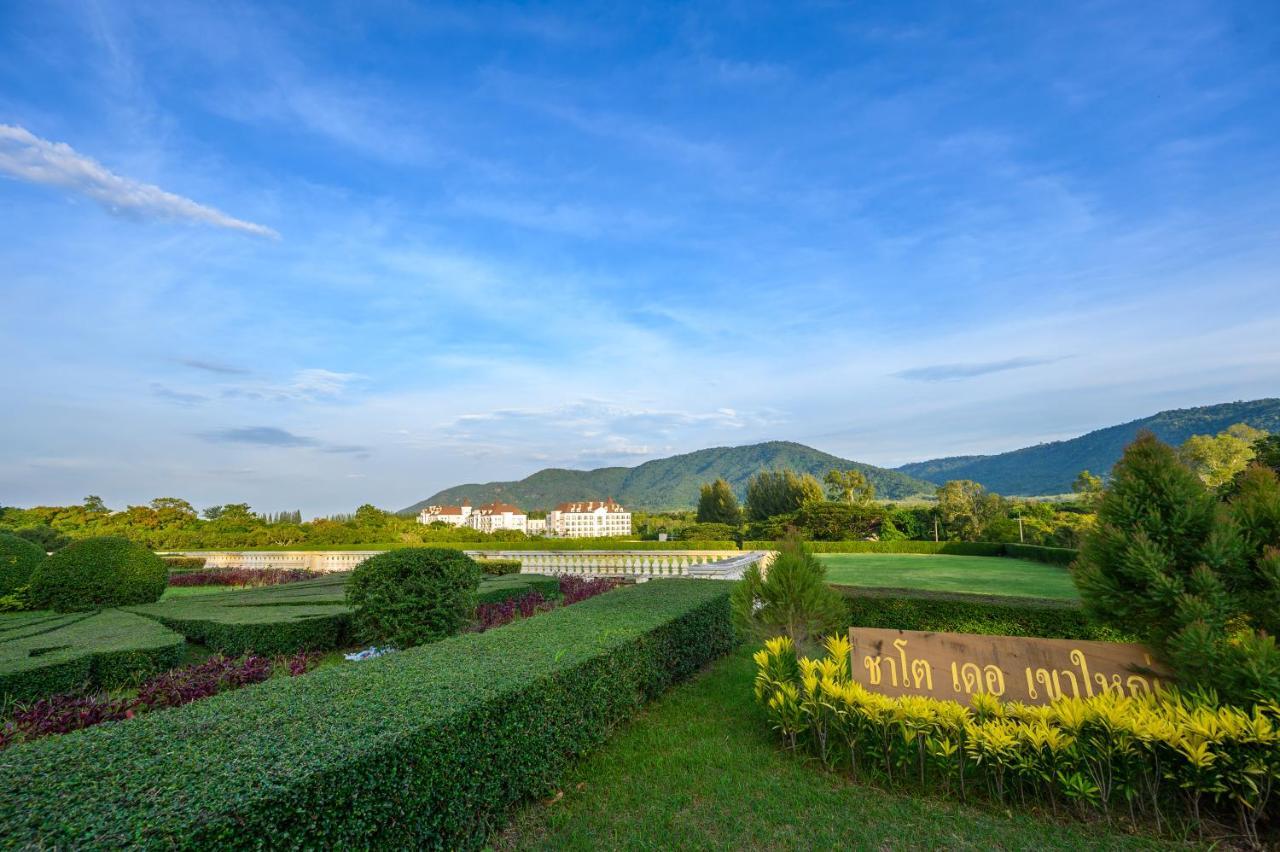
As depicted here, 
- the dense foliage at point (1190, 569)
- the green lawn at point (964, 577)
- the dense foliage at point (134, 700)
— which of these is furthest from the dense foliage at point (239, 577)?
the dense foliage at point (1190, 569)

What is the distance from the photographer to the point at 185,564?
2102 centimetres

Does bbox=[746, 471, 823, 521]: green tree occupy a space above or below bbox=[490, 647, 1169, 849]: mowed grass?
above

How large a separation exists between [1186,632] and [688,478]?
179 metres

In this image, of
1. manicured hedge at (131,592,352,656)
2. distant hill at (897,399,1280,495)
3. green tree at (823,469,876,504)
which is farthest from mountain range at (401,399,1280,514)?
manicured hedge at (131,592,352,656)

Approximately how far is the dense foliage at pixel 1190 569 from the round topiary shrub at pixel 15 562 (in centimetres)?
1449

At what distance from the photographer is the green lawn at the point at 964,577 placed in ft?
42.1

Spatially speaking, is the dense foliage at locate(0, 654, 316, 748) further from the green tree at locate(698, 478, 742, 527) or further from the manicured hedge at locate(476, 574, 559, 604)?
the green tree at locate(698, 478, 742, 527)

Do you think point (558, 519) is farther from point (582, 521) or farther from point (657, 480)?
point (657, 480)

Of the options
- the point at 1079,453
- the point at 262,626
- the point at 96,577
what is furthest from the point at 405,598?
the point at 1079,453

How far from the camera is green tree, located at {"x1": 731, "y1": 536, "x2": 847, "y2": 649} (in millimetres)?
5617

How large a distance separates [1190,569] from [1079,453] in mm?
170137

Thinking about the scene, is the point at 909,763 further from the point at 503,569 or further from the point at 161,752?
the point at 503,569

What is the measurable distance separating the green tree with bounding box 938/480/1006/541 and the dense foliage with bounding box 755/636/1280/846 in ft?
112

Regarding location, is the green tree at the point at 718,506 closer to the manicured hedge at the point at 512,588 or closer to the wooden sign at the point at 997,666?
the manicured hedge at the point at 512,588
